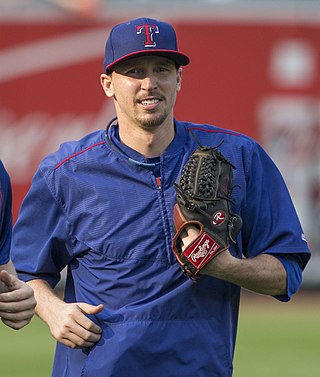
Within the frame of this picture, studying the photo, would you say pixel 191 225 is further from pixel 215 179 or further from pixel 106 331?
pixel 106 331

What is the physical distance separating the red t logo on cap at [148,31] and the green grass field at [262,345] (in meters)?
5.14

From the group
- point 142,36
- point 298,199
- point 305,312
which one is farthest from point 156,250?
point 298,199

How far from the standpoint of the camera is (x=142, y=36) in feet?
13.9

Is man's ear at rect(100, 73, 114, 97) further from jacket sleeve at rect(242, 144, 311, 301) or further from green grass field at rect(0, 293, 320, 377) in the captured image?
green grass field at rect(0, 293, 320, 377)

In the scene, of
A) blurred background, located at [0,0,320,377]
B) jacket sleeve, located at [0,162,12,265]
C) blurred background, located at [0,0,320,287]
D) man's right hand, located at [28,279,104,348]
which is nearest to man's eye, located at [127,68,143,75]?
jacket sleeve, located at [0,162,12,265]

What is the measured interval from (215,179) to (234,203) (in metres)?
0.17

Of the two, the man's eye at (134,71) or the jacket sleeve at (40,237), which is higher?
the man's eye at (134,71)

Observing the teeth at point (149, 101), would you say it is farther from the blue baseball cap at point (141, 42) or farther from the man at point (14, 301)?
the man at point (14, 301)

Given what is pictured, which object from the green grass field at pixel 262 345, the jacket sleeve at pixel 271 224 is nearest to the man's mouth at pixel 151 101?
the jacket sleeve at pixel 271 224

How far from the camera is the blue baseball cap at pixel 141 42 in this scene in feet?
13.8

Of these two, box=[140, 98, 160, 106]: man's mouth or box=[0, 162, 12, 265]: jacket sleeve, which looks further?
box=[140, 98, 160, 106]: man's mouth

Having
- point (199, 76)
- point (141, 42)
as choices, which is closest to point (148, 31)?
point (141, 42)

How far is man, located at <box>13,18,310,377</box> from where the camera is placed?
13.4ft

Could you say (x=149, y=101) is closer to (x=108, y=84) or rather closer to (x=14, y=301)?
(x=108, y=84)
